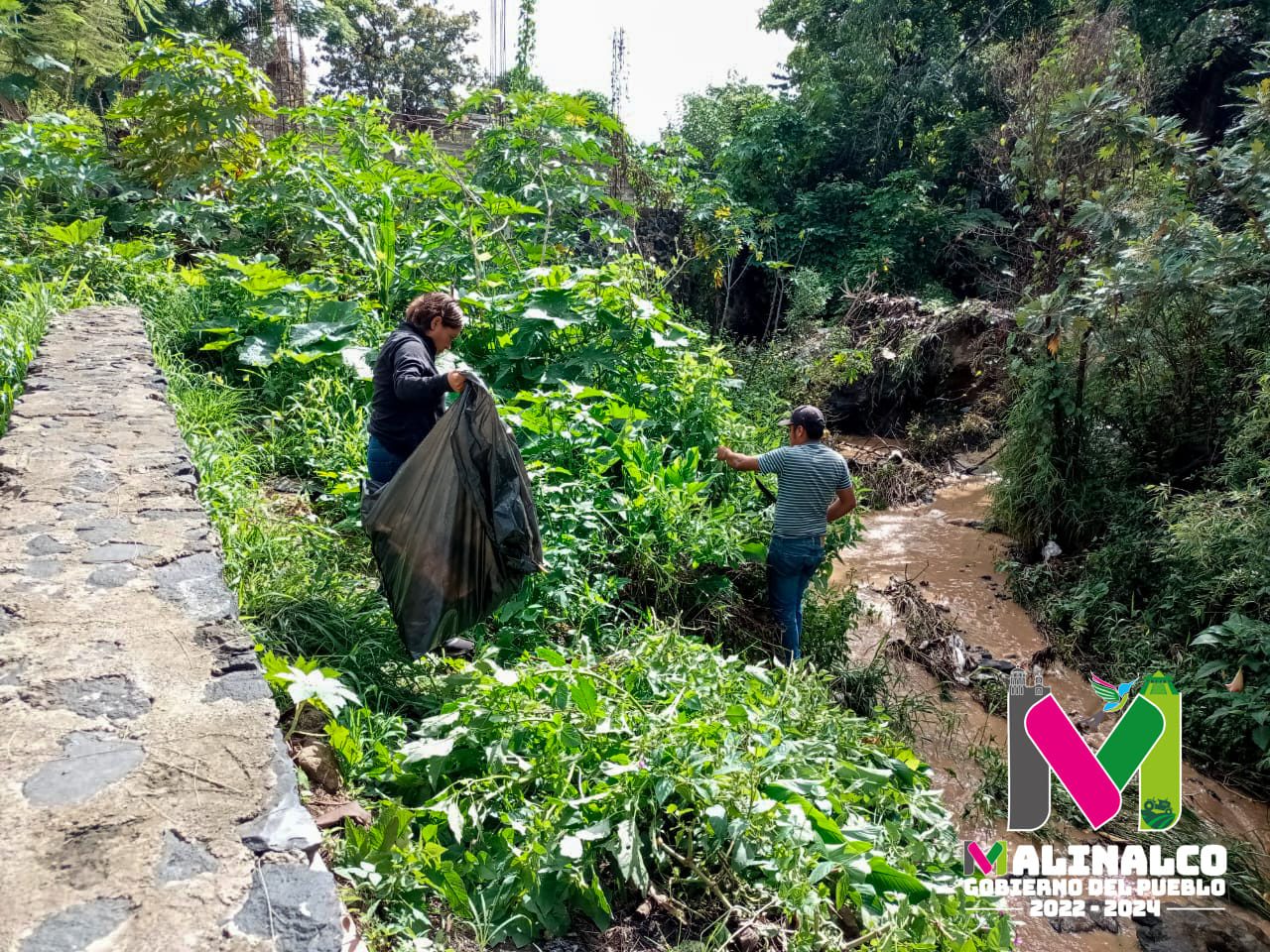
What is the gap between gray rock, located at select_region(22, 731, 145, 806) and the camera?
1.39m

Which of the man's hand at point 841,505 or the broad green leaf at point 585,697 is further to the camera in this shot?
the man's hand at point 841,505

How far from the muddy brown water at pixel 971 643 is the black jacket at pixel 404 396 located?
3017 millimetres

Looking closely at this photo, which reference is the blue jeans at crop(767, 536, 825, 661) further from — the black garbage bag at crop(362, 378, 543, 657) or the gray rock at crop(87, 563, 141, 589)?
the gray rock at crop(87, 563, 141, 589)

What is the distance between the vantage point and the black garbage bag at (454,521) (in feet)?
8.55

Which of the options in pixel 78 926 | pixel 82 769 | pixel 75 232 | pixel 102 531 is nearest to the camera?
pixel 78 926

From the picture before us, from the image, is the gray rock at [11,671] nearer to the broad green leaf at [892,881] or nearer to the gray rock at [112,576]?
the gray rock at [112,576]

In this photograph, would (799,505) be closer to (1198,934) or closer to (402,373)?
(402,373)

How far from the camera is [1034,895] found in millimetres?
3135

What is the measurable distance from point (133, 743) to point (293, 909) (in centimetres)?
60

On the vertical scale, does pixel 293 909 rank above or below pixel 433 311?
below

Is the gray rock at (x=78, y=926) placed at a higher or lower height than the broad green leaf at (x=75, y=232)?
lower

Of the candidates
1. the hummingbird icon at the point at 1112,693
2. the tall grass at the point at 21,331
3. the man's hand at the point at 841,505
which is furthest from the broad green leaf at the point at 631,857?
the hummingbird icon at the point at 1112,693

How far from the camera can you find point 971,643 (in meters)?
5.55

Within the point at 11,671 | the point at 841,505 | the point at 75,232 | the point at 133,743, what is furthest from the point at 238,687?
the point at 75,232
